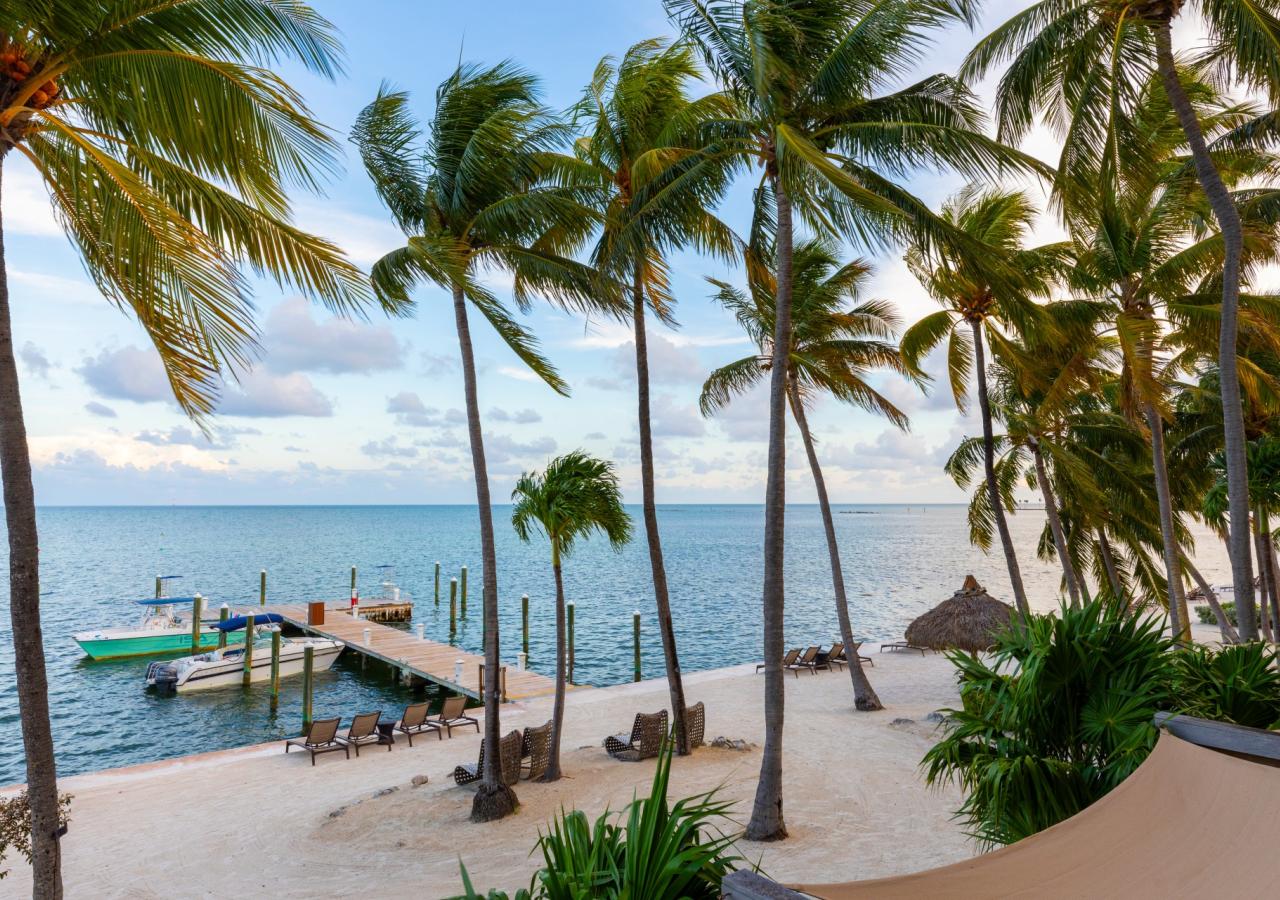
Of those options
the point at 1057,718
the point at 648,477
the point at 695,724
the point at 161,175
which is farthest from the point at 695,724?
the point at 161,175

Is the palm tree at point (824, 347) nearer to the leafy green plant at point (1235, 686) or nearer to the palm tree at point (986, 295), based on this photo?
the palm tree at point (986, 295)

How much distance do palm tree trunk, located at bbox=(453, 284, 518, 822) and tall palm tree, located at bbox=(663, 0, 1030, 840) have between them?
3.67m

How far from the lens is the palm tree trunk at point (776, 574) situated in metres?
8.38

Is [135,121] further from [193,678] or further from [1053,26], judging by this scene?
[193,678]

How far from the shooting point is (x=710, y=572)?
7188 centimetres

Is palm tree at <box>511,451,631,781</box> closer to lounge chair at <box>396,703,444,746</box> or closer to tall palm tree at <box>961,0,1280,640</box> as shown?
lounge chair at <box>396,703,444,746</box>

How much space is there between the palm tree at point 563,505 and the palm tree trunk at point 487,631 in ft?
4.09

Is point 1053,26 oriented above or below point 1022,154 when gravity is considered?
above

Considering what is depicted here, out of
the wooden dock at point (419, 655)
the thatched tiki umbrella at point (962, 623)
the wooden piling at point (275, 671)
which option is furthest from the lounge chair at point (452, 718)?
the thatched tiki umbrella at point (962, 623)

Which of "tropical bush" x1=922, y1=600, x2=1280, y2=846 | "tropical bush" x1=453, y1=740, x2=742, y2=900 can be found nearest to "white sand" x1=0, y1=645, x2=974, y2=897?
"tropical bush" x1=922, y1=600, x2=1280, y2=846

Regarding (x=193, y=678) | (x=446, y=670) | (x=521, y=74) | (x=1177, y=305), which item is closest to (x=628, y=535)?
(x=521, y=74)

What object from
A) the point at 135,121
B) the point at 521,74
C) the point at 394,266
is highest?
the point at 521,74

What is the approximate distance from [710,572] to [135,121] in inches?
2732

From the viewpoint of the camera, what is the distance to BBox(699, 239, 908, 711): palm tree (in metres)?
14.6
